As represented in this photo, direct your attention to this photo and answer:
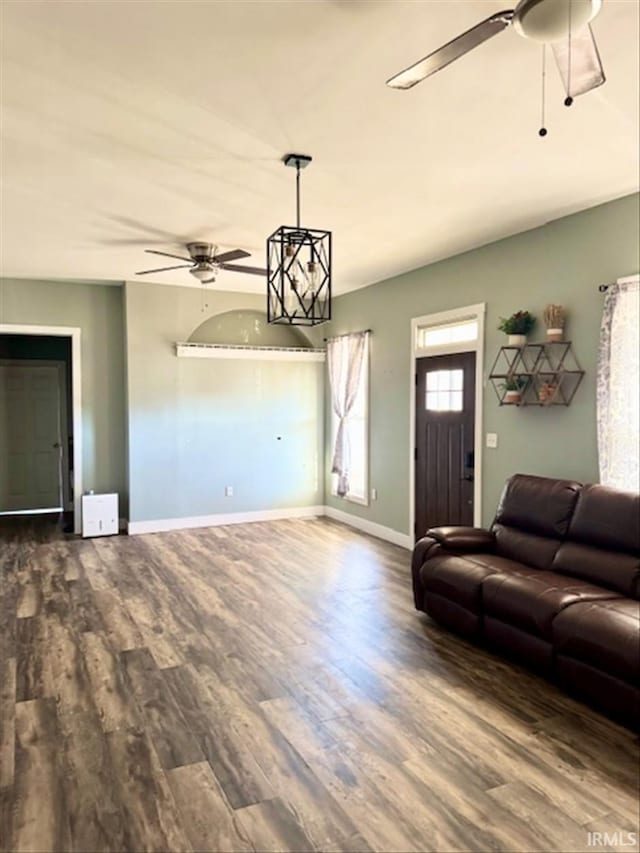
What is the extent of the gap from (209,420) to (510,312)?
3.89 m

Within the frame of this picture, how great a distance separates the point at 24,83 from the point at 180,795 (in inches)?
119

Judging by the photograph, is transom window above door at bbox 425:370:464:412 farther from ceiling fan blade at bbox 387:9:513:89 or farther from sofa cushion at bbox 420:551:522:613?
ceiling fan blade at bbox 387:9:513:89

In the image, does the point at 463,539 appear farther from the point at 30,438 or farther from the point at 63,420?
the point at 30,438

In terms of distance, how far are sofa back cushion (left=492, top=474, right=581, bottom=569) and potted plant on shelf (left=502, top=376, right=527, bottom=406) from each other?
25.5 inches

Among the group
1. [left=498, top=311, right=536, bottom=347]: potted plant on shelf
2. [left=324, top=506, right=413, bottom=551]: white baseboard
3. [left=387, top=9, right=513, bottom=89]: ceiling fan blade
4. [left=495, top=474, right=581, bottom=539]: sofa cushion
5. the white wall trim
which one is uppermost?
[left=387, top=9, right=513, bottom=89]: ceiling fan blade

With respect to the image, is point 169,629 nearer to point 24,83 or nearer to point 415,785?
point 415,785

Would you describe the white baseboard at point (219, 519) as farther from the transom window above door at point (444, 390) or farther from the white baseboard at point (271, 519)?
the transom window above door at point (444, 390)

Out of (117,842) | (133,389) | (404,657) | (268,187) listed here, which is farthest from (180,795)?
(133,389)

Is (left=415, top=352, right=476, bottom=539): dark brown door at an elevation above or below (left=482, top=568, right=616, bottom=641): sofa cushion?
above

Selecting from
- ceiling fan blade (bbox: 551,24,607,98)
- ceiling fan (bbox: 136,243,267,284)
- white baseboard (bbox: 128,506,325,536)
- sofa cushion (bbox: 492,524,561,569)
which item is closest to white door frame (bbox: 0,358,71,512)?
white baseboard (bbox: 128,506,325,536)

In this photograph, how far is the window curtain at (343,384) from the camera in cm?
695

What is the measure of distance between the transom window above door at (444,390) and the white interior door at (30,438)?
18.8 feet

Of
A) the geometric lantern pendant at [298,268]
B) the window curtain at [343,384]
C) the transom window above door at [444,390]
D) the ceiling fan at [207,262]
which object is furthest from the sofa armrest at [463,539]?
the window curtain at [343,384]

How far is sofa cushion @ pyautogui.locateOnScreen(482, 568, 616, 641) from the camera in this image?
122 inches
